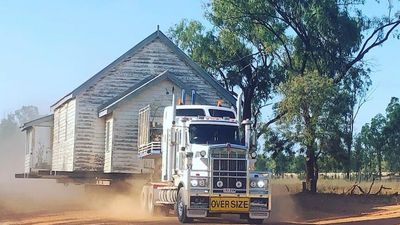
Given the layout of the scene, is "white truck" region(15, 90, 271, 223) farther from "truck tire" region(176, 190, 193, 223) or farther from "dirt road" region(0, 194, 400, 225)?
"dirt road" region(0, 194, 400, 225)

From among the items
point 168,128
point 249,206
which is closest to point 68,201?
point 168,128

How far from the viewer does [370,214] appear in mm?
27656

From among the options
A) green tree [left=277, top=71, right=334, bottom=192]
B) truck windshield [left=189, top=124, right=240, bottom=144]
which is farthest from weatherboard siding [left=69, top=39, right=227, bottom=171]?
truck windshield [left=189, top=124, right=240, bottom=144]

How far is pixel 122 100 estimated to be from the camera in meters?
32.2

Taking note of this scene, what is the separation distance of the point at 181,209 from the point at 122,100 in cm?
1141

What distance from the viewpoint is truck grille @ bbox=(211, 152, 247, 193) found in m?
21.3

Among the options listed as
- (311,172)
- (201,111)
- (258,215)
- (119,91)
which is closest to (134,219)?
(201,111)

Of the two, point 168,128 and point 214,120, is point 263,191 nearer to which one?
point 214,120

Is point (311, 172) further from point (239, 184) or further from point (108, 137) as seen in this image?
point (239, 184)

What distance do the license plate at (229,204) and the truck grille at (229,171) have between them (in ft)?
0.91

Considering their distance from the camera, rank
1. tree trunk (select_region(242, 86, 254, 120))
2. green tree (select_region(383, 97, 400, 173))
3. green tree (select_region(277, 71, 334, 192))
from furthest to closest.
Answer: green tree (select_region(383, 97, 400, 173)) < tree trunk (select_region(242, 86, 254, 120)) < green tree (select_region(277, 71, 334, 192))

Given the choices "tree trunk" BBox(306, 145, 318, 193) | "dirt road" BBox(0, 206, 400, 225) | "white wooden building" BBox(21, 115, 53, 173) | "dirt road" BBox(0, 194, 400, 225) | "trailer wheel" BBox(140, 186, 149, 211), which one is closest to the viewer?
"dirt road" BBox(0, 206, 400, 225)

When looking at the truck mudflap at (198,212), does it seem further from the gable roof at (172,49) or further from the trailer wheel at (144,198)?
the gable roof at (172,49)

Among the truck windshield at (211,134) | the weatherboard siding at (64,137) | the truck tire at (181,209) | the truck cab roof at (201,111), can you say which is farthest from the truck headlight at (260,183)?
the weatherboard siding at (64,137)
